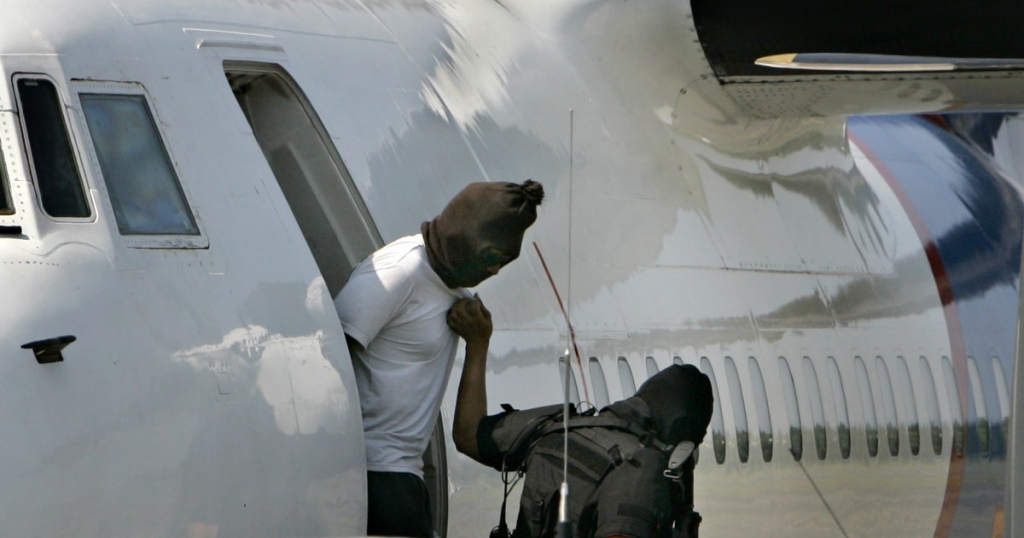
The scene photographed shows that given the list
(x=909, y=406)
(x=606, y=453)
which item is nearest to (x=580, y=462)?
(x=606, y=453)

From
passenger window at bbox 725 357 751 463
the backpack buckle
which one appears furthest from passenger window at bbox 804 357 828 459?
the backpack buckle

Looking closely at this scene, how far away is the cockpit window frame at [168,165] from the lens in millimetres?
3975

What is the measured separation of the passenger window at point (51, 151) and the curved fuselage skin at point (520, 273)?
1.4 inches

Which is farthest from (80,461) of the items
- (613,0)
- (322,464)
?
(613,0)

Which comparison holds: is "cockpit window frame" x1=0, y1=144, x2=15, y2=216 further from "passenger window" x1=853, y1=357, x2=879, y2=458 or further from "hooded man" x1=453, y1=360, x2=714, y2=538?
"passenger window" x1=853, y1=357, x2=879, y2=458

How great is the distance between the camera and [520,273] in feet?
17.6

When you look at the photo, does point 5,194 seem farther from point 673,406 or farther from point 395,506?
point 673,406

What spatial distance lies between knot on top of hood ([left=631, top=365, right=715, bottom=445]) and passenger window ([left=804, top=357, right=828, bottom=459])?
2058 millimetres

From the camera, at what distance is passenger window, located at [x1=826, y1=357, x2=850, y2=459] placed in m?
6.77

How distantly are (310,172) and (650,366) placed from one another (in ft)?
5.32

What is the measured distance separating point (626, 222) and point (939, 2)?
153 cm

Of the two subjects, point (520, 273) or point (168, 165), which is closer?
point (168, 165)

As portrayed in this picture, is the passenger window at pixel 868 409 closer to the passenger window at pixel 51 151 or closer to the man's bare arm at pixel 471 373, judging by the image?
the man's bare arm at pixel 471 373

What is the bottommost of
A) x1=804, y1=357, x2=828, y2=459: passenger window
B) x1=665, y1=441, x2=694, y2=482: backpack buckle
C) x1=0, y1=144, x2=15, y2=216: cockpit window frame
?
x1=665, y1=441, x2=694, y2=482: backpack buckle
